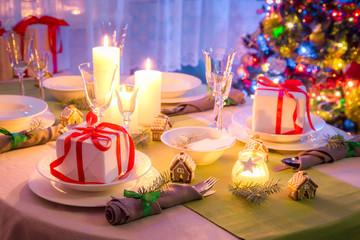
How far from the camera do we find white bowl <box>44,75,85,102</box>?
1.71 metres

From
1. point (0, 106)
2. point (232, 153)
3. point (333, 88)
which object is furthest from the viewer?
point (333, 88)

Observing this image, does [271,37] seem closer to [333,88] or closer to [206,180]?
[333,88]

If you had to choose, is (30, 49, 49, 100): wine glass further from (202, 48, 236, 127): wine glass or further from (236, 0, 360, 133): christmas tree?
(236, 0, 360, 133): christmas tree

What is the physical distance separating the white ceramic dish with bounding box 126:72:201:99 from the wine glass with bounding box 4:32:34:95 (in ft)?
1.40

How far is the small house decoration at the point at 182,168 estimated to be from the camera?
1061 mm

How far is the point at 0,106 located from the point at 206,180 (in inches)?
33.5

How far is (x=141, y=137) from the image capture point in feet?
4.44

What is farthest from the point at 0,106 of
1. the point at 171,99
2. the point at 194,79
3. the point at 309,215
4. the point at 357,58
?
the point at 357,58

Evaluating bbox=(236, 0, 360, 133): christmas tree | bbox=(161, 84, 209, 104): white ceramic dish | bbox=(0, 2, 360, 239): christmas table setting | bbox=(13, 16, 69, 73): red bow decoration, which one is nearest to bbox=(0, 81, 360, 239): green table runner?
bbox=(0, 2, 360, 239): christmas table setting

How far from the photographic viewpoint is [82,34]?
3.34 m

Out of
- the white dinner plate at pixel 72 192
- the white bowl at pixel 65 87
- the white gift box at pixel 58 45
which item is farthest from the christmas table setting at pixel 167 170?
the white gift box at pixel 58 45

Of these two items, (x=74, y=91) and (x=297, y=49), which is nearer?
(x=74, y=91)

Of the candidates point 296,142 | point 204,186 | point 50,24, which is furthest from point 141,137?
point 50,24

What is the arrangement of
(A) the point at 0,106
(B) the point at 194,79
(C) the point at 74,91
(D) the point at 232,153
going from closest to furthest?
(D) the point at 232,153 < (A) the point at 0,106 < (C) the point at 74,91 < (B) the point at 194,79
